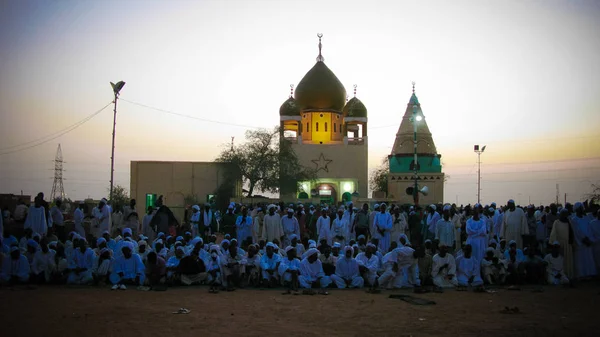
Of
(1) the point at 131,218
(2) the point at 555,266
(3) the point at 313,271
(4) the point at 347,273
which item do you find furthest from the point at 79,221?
(2) the point at 555,266

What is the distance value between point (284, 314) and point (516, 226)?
7675 mm

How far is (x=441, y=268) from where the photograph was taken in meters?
12.1

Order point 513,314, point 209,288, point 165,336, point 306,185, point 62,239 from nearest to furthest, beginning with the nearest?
1. point 165,336
2. point 513,314
3. point 209,288
4. point 62,239
5. point 306,185

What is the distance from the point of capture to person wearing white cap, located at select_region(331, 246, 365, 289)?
1212 centimetres

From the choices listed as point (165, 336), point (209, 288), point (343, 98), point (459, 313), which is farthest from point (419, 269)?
point (343, 98)

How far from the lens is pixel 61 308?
30.7 feet

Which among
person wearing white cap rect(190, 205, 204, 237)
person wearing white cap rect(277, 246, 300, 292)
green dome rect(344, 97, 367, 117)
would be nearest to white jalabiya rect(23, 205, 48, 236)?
person wearing white cap rect(190, 205, 204, 237)

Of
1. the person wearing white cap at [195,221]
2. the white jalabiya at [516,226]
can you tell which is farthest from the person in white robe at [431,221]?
the person wearing white cap at [195,221]

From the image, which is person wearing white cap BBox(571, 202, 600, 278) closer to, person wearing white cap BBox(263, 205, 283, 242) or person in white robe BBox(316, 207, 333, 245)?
person in white robe BBox(316, 207, 333, 245)

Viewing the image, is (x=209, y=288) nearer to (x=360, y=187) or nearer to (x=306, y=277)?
(x=306, y=277)

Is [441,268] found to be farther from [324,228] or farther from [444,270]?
[324,228]

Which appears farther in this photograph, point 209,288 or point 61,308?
point 209,288

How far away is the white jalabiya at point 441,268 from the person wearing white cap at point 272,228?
4.77 m

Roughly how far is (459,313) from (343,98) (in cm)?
3620
